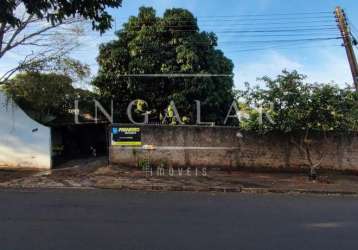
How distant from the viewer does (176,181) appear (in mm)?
15766

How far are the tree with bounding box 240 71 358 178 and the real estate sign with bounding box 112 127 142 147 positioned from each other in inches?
188

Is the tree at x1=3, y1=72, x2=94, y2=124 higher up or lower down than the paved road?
higher up

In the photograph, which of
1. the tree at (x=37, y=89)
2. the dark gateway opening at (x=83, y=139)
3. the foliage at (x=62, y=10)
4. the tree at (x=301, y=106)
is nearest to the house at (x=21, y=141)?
the tree at (x=37, y=89)

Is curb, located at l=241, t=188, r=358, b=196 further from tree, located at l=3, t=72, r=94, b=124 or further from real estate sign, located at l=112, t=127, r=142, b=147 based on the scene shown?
tree, located at l=3, t=72, r=94, b=124

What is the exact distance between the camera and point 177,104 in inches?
880

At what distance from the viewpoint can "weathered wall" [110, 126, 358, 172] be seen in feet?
62.6

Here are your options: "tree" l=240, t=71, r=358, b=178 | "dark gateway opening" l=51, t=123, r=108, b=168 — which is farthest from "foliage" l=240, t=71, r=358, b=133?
"dark gateway opening" l=51, t=123, r=108, b=168

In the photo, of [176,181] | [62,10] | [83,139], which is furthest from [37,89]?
[62,10]

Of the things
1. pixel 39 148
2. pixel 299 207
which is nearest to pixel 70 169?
pixel 39 148

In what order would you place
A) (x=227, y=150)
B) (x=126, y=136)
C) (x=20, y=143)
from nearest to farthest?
(x=20, y=143), (x=126, y=136), (x=227, y=150)

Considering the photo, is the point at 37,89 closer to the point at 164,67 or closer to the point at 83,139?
the point at 164,67

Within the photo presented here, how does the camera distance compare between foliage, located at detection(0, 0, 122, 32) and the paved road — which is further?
the paved road

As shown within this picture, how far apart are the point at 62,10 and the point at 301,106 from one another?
43.6ft

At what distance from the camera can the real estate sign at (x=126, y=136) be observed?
18.9 metres
